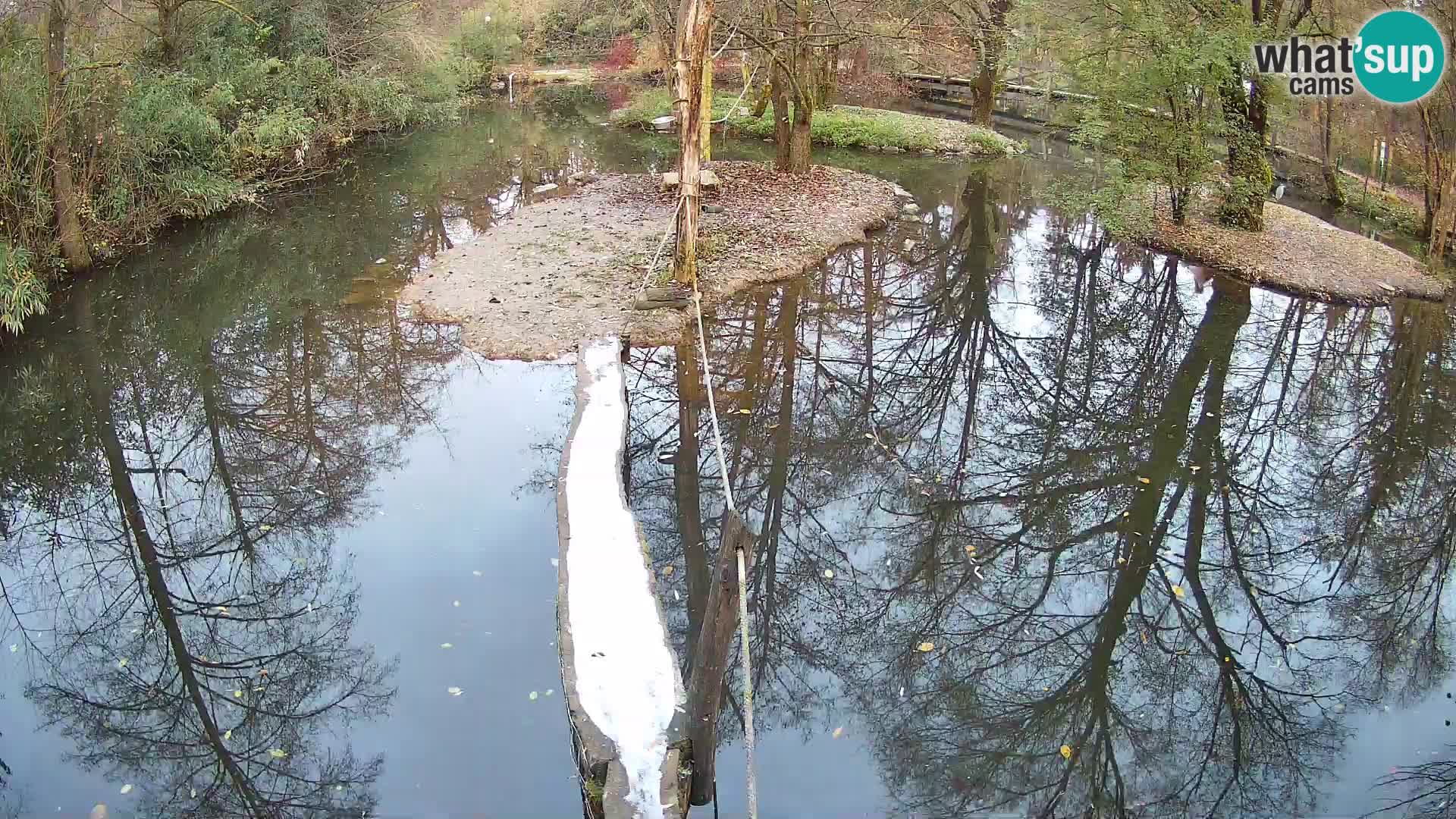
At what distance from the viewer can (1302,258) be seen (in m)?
13.8

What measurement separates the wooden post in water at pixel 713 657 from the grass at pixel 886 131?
1797cm

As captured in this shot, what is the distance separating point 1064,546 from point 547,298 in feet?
22.3

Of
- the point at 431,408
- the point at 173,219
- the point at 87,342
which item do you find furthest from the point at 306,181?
the point at 431,408

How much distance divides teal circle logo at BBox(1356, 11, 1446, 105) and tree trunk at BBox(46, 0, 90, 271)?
17.0 meters

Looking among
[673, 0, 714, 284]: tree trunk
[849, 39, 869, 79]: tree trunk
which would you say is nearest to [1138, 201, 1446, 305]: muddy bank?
[673, 0, 714, 284]: tree trunk

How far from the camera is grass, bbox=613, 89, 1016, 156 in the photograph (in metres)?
22.1

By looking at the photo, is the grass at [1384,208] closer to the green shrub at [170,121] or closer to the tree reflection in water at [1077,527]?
the tree reflection in water at [1077,527]

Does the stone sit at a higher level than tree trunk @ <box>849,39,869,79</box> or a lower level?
lower

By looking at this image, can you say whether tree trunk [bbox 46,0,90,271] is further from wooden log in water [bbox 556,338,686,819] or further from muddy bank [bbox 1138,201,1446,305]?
muddy bank [bbox 1138,201,1446,305]

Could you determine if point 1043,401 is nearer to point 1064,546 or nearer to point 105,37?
point 1064,546

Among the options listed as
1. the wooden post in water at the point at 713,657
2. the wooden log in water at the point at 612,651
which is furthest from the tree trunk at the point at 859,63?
the wooden post in water at the point at 713,657

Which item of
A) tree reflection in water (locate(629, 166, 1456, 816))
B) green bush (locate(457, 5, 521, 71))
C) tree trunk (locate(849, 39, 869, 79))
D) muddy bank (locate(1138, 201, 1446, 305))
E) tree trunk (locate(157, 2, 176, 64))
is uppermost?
green bush (locate(457, 5, 521, 71))

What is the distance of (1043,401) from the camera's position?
32.1 feet

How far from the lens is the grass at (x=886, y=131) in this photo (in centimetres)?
2214
